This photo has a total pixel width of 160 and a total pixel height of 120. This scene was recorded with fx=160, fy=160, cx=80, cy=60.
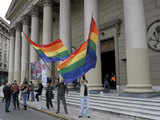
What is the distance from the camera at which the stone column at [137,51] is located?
9.16 meters

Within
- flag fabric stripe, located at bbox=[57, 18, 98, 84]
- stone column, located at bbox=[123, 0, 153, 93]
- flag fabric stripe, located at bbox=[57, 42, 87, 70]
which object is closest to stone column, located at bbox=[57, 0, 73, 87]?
stone column, located at bbox=[123, 0, 153, 93]

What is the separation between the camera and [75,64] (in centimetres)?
689

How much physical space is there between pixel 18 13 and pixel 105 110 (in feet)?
84.7

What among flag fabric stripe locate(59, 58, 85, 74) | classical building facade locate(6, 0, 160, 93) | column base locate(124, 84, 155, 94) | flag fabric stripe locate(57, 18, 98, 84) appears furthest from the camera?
classical building facade locate(6, 0, 160, 93)

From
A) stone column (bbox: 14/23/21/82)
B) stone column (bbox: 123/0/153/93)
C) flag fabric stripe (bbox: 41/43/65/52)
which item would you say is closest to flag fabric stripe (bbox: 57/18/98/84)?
flag fabric stripe (bbox: 41/43/65/52)

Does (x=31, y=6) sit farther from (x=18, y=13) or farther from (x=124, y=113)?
(x=124, y=113)

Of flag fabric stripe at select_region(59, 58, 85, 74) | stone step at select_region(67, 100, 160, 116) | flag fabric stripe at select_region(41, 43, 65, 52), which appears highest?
flag fabric stripe at select_region(41, 43, 65, 52)

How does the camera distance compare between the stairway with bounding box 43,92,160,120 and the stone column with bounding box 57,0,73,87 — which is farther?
the stone column with bounding box 57,0,73,87

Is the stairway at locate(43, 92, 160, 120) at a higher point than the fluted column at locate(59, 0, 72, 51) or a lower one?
lower

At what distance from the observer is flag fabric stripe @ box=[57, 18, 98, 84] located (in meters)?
6.59

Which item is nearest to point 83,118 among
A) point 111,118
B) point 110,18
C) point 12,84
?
point 111,118

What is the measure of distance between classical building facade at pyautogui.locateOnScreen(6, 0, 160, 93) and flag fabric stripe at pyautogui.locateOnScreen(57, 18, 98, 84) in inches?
149

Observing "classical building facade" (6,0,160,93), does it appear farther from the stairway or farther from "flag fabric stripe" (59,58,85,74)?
"flag fabric stripe" (59,58,85,74)

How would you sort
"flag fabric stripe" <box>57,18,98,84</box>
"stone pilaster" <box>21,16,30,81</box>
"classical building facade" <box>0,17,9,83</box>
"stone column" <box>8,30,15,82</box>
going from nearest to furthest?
"flag fabric stripe" <box>57,18,98,84</box>
"stone pilaster" <box>21,16,30,81</box>
"stone column" <box>8,30,15,82</box>
"classical building facade" <box>0,17,9,83</box>
